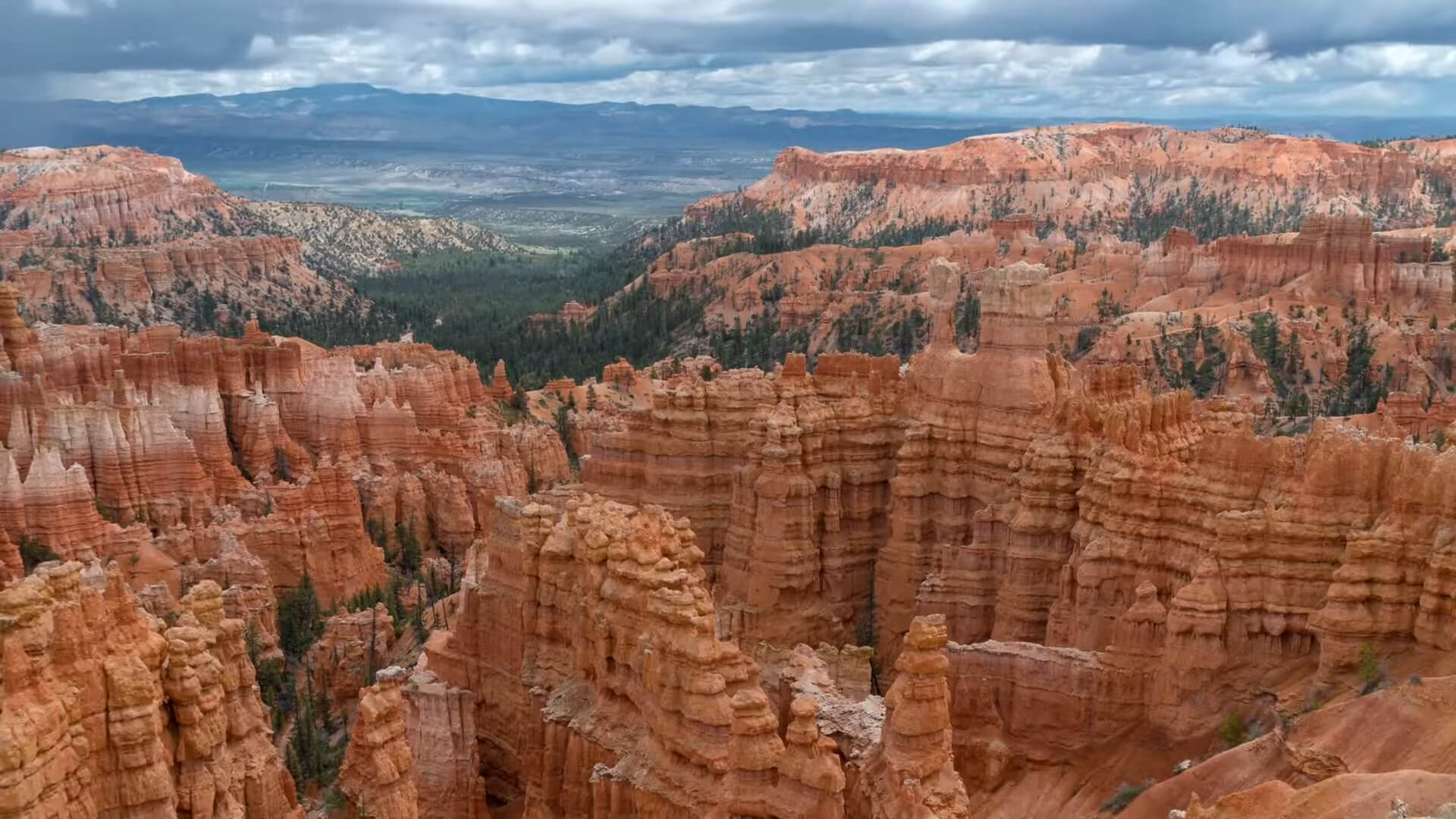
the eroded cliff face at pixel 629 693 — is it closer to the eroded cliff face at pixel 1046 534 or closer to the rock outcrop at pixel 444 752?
the rock outcrop at pixel 444 752

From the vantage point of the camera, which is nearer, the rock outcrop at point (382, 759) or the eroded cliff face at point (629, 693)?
the eroded cliff face at point (629, 693)

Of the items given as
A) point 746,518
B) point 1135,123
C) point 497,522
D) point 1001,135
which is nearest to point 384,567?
point 746,518

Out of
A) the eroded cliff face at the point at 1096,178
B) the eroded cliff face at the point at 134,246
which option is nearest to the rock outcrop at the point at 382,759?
the eroded cliff face at the point at 134,246

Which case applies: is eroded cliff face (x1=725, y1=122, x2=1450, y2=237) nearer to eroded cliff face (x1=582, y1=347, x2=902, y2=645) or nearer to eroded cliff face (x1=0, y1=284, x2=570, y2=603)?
eroded cliff face (x1=0, y1=284, x2=570, y2=603)

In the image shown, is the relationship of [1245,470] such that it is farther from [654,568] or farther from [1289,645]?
[654,568]

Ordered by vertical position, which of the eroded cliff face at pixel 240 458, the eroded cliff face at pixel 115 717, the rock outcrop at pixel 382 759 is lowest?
the eroded cliff face at pixel 240 458

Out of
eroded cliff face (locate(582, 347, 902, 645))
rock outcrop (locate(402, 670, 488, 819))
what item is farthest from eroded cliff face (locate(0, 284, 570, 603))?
rock outcrop (locate(402, 670, 488, 819))
